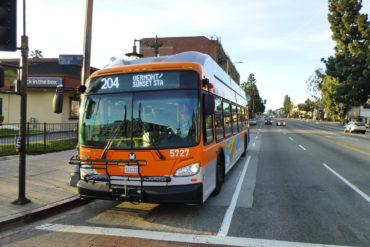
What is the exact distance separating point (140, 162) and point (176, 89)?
150 centimetres

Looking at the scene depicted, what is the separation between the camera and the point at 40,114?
2455cm

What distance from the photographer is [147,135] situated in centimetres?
487

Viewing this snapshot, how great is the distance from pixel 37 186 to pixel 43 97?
2044 cm

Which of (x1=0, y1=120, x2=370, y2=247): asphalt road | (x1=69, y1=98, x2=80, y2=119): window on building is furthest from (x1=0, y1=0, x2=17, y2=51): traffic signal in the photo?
(x1=69, y1=98, x2=80, y2=119): window on building

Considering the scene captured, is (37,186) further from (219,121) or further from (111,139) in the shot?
(219,121)

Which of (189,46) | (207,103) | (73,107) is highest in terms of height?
(189,46)

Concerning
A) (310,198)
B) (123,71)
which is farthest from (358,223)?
(123,71)

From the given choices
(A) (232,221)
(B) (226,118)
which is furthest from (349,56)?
(A) (232,221)

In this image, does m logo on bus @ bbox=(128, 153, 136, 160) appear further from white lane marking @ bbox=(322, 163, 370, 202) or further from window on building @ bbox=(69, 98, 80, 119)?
window on building @ bbox=(69, 98, 80, 119)

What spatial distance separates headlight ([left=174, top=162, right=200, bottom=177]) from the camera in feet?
15.4

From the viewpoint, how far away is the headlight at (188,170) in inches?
185

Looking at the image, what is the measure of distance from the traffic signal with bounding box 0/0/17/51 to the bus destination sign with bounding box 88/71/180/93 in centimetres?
170

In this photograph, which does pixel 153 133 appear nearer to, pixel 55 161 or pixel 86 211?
pixel 86 211

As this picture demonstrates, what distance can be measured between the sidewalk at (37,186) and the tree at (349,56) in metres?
38.9
